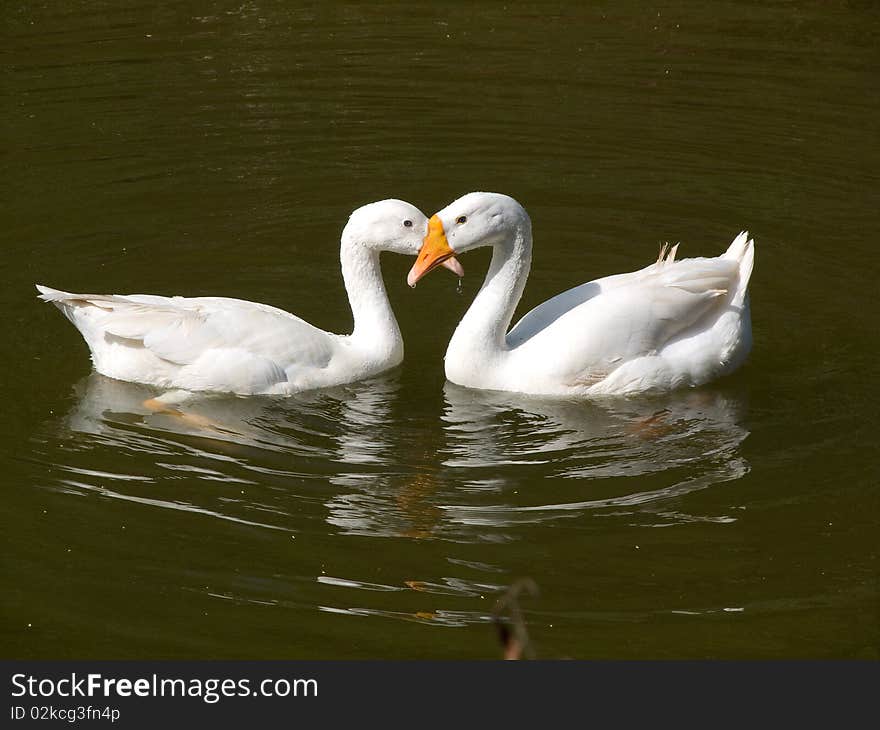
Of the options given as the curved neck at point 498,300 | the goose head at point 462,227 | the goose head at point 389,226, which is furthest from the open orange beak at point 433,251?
the curved neck at point 498,300

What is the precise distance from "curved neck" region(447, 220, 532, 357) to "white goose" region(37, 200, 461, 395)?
0.31 m

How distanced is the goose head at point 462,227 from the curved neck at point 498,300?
0.49ft

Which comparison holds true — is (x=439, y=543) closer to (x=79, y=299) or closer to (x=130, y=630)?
(x=130, y=630)

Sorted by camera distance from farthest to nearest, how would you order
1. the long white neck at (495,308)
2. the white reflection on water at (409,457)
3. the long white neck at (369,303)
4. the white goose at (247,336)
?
1. the long white neck at (369,303)
2. the long white neck at (495,308)
3. the white goose at (247,336)
4. the white reflection on water at (409,457)

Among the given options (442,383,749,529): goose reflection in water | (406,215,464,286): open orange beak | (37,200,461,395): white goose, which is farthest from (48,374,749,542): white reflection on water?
(406,215,464,286): open orange beak

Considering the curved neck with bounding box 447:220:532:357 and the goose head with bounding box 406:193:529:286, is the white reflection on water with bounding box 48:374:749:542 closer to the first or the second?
the curved neck with bounding box 447:220:532:357

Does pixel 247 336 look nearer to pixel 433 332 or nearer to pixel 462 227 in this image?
pixel 462 227

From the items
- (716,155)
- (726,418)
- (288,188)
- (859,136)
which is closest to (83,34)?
(288,188)

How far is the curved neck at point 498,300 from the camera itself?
8.42 meters

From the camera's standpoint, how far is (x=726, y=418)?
8.22 m

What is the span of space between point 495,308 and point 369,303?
762mm

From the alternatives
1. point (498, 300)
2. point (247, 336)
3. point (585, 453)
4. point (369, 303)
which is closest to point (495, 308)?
point (498, 300)

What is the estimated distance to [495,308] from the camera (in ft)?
27.8

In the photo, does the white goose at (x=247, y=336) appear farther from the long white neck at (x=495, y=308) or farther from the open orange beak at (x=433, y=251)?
the long white neck at (x=495, y=308)
